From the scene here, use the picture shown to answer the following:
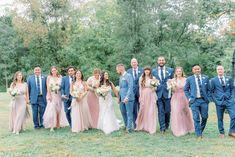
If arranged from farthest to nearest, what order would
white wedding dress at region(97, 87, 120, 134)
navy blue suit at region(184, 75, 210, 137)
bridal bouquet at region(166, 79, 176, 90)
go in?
white wedding dress at region(97, 87, 120, 134) < bridal bouquet at region(166, 79, 176, 90) < navy blue suit at region(184, 75, 210, 137)

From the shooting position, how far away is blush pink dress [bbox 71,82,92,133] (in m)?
12.8

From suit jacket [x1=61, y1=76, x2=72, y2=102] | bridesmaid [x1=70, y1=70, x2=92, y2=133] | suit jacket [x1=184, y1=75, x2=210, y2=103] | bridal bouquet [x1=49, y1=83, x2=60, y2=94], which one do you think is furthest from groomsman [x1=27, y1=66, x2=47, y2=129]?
suit jacket [x1=184, y1=75, x2=210, y2=103]

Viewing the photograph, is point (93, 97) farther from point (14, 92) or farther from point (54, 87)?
point (14, 92)

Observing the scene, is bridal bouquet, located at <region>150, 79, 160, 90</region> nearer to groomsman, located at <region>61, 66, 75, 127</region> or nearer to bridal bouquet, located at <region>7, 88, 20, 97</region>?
groomsman, located at <region>61, 66, 75, 127</region>

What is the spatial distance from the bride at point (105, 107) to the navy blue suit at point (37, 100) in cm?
195

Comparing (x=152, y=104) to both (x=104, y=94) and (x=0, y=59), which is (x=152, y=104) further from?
(x=0, y=59)

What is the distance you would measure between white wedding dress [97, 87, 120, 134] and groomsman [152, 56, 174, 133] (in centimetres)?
141

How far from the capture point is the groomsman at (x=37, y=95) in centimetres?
1362

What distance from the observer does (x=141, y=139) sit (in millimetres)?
11164

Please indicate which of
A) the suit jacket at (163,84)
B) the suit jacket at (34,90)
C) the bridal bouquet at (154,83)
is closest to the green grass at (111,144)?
the suit jacket at (163,84)

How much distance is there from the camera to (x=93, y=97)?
13805mm

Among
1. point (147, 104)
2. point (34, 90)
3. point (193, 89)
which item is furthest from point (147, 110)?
point (34, 90)

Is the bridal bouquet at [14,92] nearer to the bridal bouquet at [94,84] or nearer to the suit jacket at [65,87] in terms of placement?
the suit jacket at [65,87]

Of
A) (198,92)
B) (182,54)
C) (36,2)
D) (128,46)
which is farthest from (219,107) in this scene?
(36,2)
